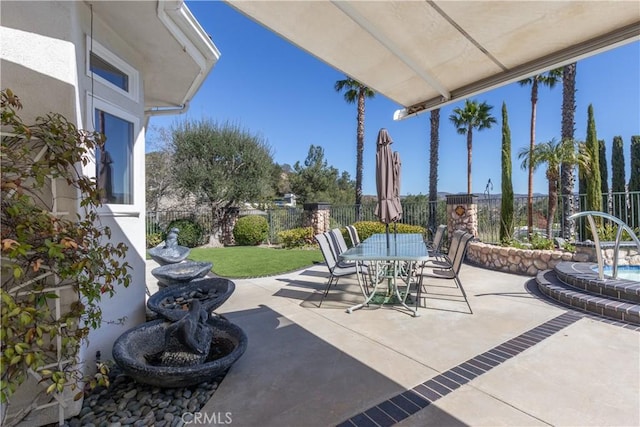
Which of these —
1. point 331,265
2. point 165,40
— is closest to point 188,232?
point 331,265

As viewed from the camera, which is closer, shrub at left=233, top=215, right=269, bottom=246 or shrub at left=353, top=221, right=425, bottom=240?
shrub at left=353, top=221, right=425, bottom=240

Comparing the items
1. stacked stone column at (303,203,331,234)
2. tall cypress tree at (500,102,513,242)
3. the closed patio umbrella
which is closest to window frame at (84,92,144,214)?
the closed patio umbrella

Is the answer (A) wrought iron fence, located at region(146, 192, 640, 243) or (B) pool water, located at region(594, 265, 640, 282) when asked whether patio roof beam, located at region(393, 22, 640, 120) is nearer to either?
(B) pool water, located at region(594, 265, 640, 282)

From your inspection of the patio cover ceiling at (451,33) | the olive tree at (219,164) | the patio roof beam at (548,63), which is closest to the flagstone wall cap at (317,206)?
the olive tree at (219,164)

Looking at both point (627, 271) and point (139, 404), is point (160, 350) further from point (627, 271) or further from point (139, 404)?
point (627, 271)

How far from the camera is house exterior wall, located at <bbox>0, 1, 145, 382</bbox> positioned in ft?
6.43

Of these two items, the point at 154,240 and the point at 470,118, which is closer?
the point at 154,240

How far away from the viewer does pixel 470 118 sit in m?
18.0

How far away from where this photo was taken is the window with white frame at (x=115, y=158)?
2701 mm

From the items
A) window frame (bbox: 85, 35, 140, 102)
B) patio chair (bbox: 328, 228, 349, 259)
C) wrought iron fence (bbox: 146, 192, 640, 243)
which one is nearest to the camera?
window frame (bbox: 85, 35, 140, 102)

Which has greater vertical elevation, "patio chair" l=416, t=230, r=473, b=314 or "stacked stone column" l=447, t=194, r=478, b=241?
"stacked stone column" l=447, t=194, r=478, b=241

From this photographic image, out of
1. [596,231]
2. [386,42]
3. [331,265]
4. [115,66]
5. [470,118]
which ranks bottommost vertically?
[331,265]

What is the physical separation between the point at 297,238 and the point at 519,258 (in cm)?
734

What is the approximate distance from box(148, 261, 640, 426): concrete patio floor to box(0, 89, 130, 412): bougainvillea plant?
106cm
